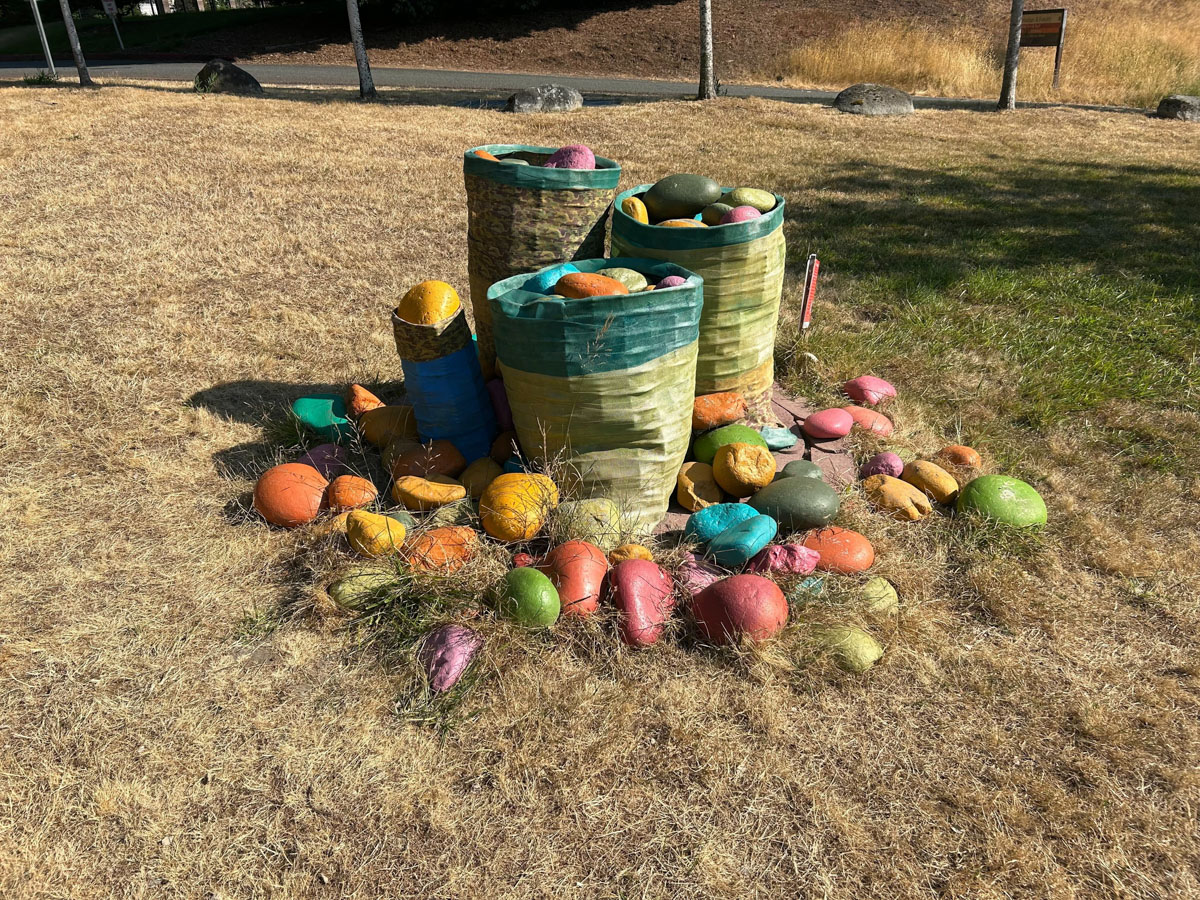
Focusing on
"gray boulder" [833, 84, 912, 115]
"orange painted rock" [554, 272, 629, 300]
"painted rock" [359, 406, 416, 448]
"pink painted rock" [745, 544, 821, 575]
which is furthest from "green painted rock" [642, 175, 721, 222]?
"gray boulder" [833, 84, 912, 115]

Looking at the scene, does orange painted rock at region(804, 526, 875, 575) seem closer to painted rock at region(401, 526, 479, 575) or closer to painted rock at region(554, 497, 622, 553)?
painted rock at region(554, 497, 622, 553)

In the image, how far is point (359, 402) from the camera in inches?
153

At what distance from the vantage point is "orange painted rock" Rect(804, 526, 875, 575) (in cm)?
292

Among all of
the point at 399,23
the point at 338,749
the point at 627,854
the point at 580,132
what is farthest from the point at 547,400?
the point at 399,23

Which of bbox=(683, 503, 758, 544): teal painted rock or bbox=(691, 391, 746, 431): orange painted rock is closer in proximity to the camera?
bbox=(683, 503, 758, 544): teal painted rock

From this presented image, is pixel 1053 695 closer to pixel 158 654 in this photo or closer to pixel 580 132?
pixel 158 654

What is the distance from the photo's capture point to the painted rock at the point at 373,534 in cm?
290

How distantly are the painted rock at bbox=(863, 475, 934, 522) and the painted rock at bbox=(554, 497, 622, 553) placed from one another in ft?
3.62

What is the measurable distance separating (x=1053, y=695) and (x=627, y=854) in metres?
1.43

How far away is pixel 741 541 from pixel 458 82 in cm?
1602

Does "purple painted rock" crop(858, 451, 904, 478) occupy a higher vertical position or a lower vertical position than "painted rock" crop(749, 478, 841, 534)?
lower

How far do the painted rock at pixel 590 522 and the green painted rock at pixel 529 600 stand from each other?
0.32 meters

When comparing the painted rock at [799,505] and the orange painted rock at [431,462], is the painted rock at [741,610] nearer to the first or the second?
the painted rock at [799,505]

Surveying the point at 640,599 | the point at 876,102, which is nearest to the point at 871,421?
the point at 640,599
